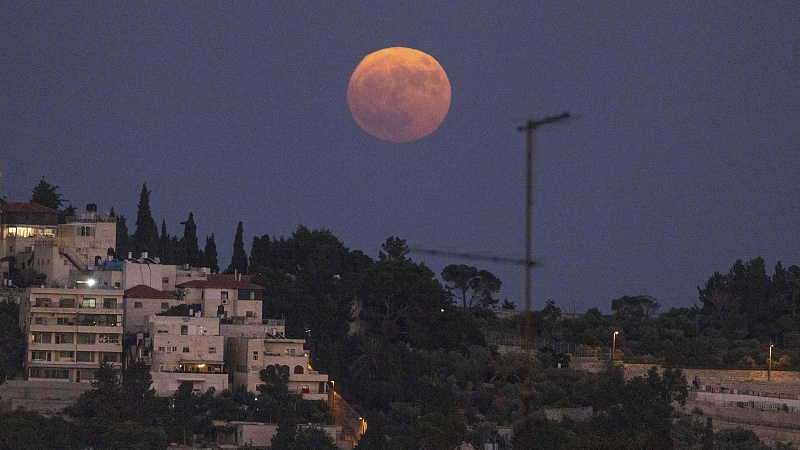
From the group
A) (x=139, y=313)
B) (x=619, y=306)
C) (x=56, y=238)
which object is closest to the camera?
(x=139, y=313)

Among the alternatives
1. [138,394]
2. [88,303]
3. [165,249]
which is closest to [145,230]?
[165,249]

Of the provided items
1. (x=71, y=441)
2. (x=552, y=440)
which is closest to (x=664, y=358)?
(x=552, y=440)

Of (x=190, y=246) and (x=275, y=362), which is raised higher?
(x=190, y=246)

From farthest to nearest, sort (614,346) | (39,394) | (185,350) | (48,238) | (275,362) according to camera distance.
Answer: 1. (48,238)
2. (614,346)
3. (275,362)
4. (185,350)
5. (39,394)

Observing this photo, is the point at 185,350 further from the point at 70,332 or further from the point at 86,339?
the point at 70,332

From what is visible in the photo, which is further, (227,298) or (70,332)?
(227,298)

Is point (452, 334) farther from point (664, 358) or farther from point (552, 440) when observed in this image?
point (552, 440)

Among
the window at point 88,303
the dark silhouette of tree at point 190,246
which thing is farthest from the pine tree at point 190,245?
the window at point 88,303

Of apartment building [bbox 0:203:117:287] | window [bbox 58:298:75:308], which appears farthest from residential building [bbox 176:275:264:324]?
apartment building [bbox 0:203:117:287]
